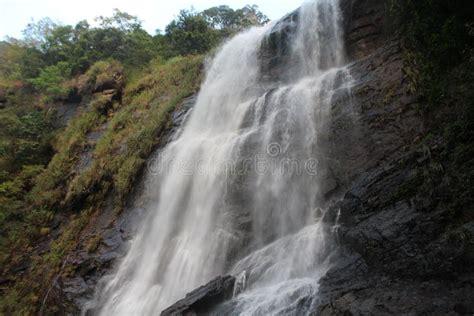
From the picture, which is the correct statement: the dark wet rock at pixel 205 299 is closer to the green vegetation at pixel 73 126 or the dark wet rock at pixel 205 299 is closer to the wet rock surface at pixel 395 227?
the wet rock surface at pixel 395 227

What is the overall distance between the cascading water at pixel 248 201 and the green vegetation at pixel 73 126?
90.1 inches

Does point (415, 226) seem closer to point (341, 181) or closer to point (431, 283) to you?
point (431, 283)

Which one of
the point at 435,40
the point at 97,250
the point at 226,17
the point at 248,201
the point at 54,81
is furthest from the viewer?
the point at 226,17

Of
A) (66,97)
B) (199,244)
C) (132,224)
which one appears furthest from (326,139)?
(66,97)

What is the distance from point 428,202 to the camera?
478 cm

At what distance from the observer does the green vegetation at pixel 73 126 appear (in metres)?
11.6

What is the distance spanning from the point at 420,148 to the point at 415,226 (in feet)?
4.51

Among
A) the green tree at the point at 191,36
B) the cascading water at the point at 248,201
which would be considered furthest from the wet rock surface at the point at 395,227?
the green tree at the point at 191,36

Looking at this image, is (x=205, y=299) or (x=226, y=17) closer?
(x=205, y=299)

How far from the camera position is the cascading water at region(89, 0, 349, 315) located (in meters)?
6.15

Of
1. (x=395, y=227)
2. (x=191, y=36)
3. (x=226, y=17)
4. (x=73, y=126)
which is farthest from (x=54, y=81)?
(x=395, y=227)

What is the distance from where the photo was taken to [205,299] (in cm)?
583

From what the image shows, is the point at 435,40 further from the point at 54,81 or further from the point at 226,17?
the point at 226,17

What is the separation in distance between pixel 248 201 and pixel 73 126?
1283 cm
